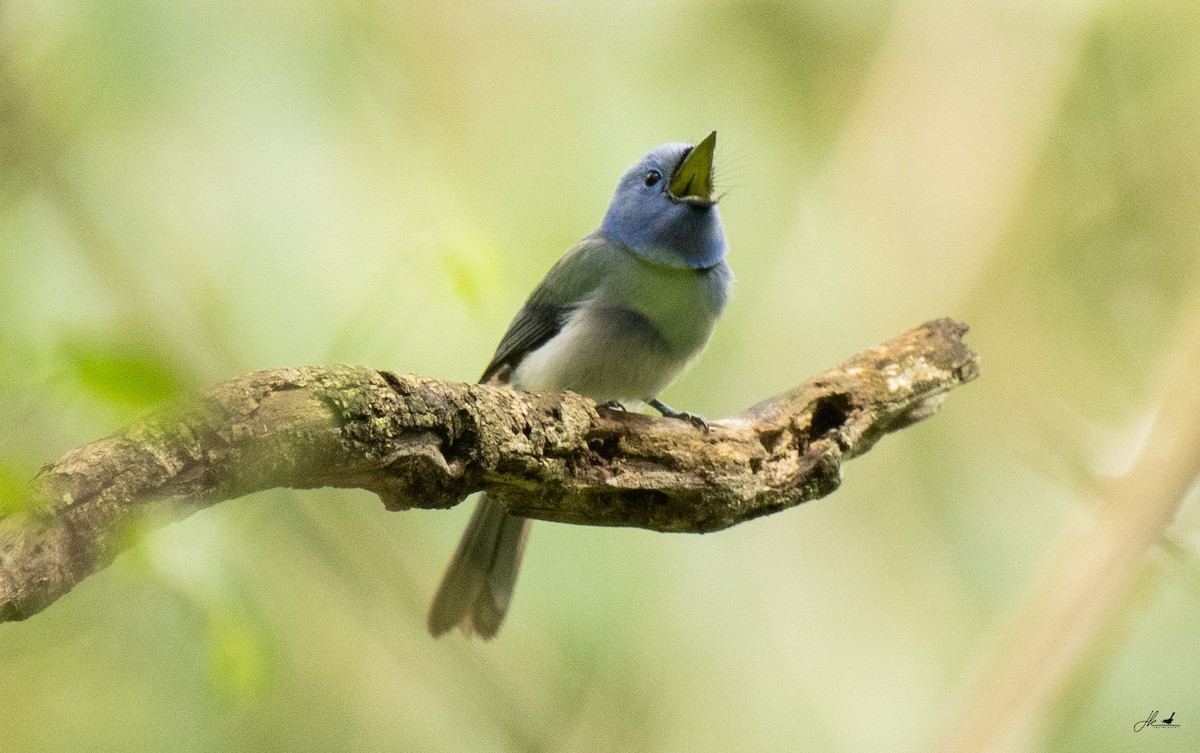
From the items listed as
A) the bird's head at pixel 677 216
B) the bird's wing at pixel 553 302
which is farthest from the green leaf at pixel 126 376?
the bird's head at pixel 677 216

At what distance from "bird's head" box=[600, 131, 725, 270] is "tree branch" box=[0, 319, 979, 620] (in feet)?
2.96

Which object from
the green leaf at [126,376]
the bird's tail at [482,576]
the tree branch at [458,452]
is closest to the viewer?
the green leaf at [126,376]

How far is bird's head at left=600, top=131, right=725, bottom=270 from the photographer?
3.84 m

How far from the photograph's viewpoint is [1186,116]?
526 centimetres

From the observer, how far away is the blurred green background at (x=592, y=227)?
12.1 ft

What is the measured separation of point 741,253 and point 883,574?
1.76 m

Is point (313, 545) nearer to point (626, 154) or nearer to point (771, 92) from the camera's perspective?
point (626, 154)

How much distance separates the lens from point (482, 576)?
3.61 m

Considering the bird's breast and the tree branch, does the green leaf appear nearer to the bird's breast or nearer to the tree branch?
the tree branch

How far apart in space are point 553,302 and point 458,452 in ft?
5.74

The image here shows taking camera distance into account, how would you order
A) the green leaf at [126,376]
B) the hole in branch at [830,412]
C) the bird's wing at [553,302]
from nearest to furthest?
the green leaf at [126,376], the hole in branch at [830,412], the bird's wing at [553,302]

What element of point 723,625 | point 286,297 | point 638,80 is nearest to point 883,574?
point 723,625

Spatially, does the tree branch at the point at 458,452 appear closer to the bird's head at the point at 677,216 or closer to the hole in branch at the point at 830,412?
the hole in branch at the point at 830,412

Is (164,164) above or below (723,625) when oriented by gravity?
above
